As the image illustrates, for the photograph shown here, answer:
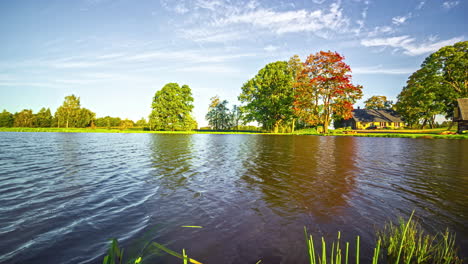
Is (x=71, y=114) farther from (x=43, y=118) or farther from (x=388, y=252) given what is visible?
(x=388, y=252)

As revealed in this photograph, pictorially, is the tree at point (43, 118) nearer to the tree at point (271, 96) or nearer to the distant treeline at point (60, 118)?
the distant treeline at point (60, 118)

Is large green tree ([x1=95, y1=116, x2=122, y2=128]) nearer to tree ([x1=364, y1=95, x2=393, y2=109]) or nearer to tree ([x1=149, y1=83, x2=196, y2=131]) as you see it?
tree ([x1=149, y1=83, x2=196, y2=131])

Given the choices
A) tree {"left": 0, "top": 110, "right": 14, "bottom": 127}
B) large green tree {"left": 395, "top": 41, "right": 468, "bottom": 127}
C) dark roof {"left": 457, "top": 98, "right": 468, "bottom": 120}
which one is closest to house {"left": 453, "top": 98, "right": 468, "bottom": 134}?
dark roof {"left": 457, "top": 98, "right": 468, "bottom": 120}

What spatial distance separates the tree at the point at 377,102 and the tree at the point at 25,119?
13561cm

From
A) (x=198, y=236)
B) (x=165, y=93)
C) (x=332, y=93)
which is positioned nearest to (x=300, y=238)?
(x=198, y=236)

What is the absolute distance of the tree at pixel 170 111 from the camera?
204 ft

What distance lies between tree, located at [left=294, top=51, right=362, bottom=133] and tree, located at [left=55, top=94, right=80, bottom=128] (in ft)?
276

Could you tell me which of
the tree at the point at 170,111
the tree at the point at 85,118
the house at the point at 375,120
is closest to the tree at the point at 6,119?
the tree at the point at 85,118

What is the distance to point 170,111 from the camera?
62.0 meters

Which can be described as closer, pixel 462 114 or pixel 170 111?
pixel 462 114

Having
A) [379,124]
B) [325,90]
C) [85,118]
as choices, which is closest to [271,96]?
[325,90]

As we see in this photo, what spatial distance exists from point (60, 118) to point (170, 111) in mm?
51776

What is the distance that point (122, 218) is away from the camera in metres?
4.65

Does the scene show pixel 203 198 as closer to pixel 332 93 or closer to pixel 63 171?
pixel 63 171
